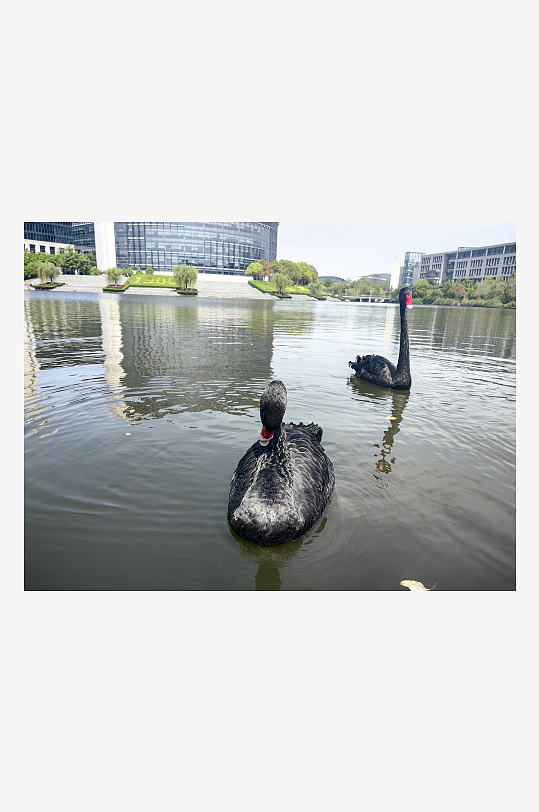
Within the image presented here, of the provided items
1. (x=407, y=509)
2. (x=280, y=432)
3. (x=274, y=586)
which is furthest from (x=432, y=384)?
(x=274, y=586)

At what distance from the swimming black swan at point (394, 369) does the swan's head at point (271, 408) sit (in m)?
6.58

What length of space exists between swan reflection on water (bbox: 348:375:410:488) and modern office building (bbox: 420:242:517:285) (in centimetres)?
8311

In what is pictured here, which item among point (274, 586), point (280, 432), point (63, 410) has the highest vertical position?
point (280, 432)

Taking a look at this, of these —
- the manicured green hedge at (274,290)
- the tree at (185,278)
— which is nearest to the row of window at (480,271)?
the manicured green hedge at (274,290)

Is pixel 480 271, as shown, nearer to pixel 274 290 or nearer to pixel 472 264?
pixel 472 264

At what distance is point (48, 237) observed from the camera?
98375mm

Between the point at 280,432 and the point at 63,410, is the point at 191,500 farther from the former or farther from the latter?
the point at 63,410

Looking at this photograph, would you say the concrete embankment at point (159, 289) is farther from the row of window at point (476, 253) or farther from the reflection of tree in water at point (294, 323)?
the row of window at point (476, 253)

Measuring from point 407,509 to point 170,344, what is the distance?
12.2 m

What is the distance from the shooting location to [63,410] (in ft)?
24.3

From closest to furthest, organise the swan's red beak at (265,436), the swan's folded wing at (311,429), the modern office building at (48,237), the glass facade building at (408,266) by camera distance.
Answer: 1. the swan's red beak at (265,436)
2. the swan's folded wing at (311,429)
3. the modern office building at (48,237)
4. the glass facade building at (408,266)

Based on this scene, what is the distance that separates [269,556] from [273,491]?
60 cm

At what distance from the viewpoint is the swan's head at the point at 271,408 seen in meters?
3.56

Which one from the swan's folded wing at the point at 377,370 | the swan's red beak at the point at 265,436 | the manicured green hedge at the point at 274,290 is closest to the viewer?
the swan's red beak at the point at 265,436
